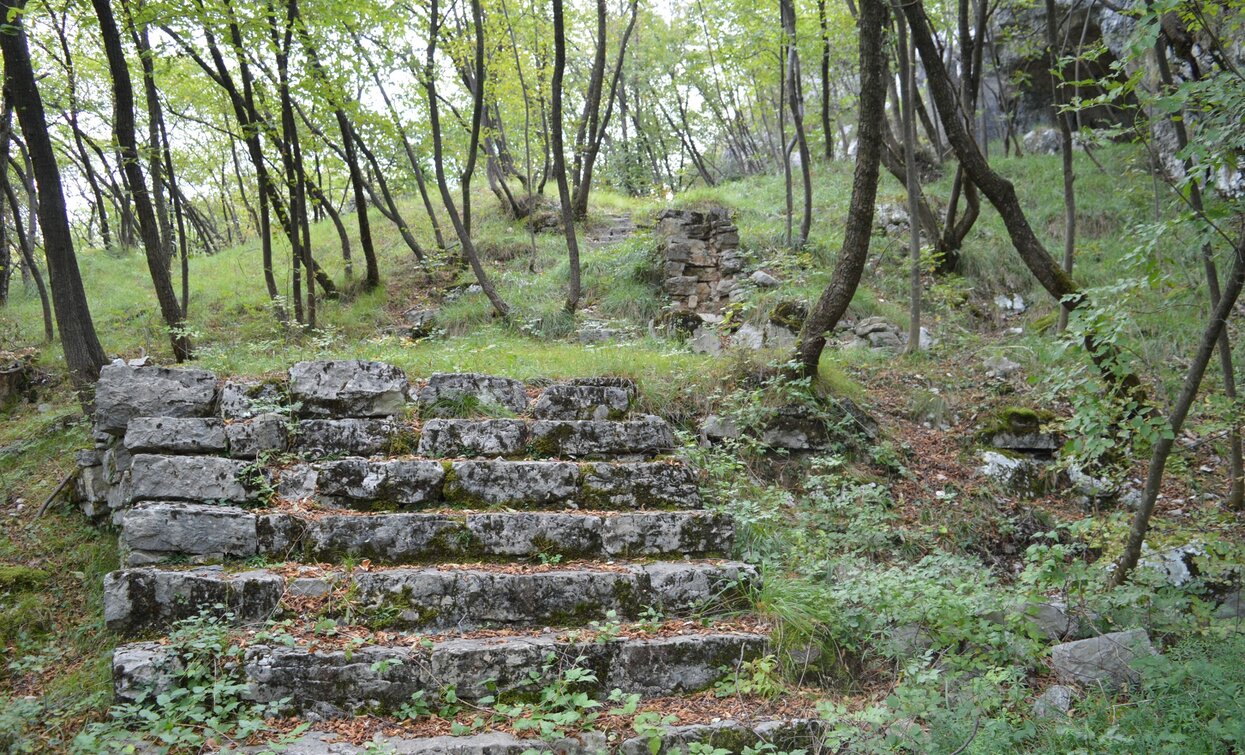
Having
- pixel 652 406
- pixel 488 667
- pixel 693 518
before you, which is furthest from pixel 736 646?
pixel 652 406

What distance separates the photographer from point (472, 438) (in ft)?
15.5

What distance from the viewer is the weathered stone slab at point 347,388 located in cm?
482

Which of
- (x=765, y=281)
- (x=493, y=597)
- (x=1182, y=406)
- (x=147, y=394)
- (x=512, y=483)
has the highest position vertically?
(x=765, y=281)

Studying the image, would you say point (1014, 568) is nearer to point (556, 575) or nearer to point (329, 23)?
point (556, 575)

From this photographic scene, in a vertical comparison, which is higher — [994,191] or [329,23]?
[329,23]

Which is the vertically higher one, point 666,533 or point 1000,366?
point 1000,366

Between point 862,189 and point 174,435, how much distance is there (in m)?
5.42

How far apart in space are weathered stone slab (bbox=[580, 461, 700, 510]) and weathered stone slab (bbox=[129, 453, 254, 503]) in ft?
6.74

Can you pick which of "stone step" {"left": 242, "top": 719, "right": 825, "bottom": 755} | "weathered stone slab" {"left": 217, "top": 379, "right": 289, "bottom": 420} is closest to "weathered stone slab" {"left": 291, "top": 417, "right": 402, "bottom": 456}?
"weathered stone slab" {"left": 217, "top": 379, "right": 289, "bottom": 420}

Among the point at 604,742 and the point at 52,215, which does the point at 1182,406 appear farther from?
the point at 52,215

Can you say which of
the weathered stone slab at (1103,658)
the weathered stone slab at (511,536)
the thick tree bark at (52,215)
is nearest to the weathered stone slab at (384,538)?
the weathered stone slab at (511,536)

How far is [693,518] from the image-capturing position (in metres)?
4.32

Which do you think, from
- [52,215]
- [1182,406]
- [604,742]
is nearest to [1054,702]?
[1182,406]

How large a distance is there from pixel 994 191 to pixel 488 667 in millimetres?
5657
